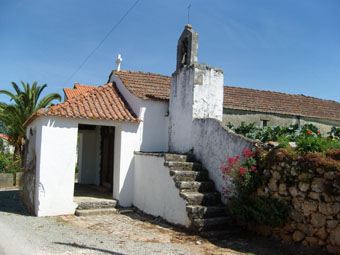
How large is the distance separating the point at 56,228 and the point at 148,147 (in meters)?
3.94

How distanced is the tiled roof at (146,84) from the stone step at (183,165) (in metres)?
2.81

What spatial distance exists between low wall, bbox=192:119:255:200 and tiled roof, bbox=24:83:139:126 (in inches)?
92.2

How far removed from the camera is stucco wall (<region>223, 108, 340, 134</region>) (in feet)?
43.1

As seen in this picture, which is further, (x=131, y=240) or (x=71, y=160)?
(x=71, y=160)

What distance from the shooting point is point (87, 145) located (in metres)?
13.4

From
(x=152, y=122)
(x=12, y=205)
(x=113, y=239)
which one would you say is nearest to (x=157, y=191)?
(x=113, y=239)

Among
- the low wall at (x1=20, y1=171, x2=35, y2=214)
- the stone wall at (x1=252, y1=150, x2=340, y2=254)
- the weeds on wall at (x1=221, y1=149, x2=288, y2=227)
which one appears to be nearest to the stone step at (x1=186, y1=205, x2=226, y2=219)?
the weeds on wall at (x1=221, y1=149, x2=288, y2=227)

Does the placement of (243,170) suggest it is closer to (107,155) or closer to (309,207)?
(309,207)

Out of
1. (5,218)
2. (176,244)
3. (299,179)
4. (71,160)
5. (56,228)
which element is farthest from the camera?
(71,160)

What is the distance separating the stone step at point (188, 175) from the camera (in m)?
7.52

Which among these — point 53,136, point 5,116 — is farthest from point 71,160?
point 5,116

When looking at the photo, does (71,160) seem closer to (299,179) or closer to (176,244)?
(176,244)

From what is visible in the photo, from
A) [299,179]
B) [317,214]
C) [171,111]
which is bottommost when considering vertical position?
[317,214]

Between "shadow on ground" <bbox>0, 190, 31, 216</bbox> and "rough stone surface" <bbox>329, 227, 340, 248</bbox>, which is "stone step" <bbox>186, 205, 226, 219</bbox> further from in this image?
"shadow on ground" <bbox>0, 190, 31, 216</bbox>
